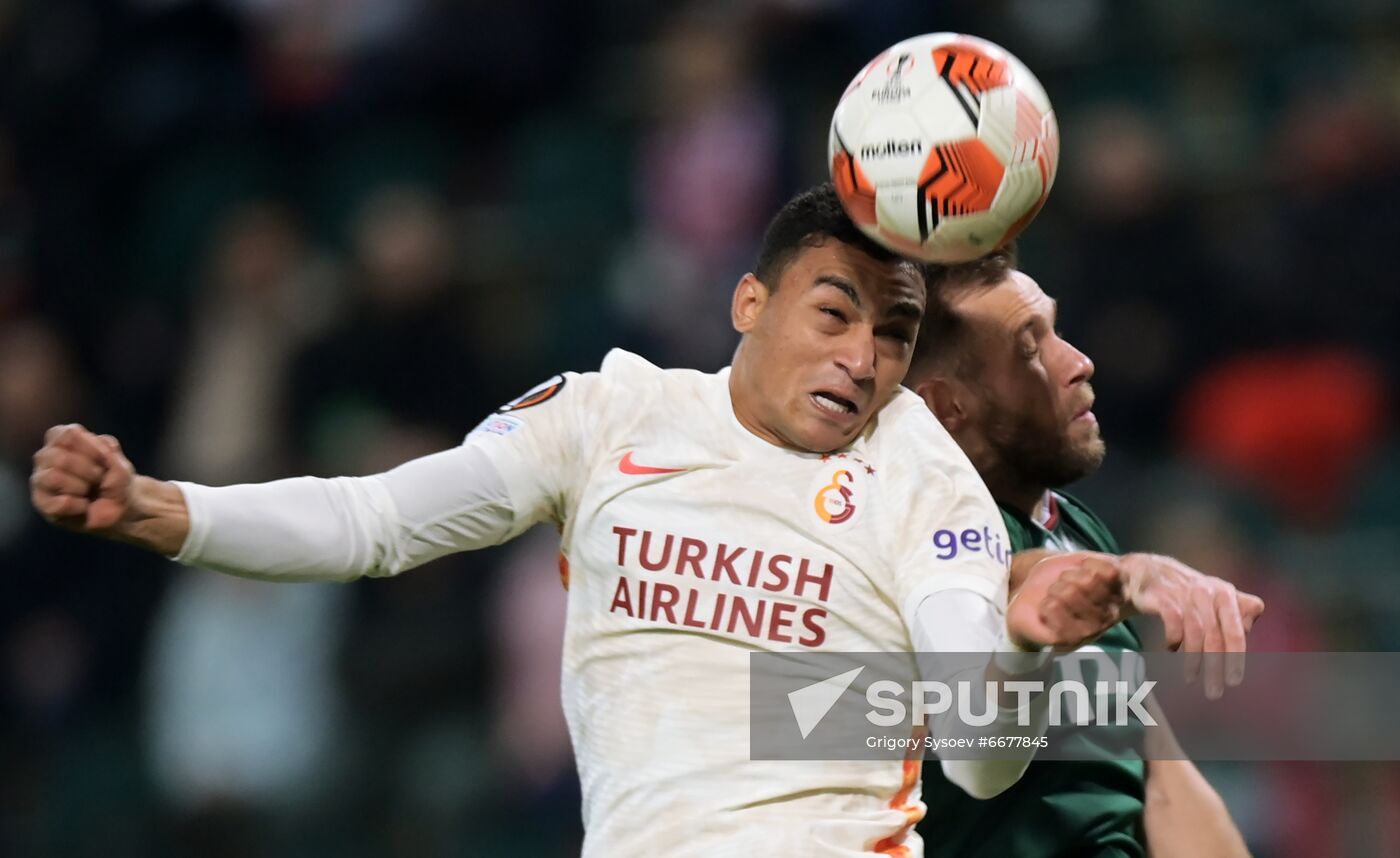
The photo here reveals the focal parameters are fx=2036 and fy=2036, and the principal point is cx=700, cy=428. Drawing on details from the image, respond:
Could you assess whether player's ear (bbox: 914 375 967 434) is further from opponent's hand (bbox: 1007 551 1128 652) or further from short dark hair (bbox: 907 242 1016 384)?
opponent's hand (bbox: 1007 551 1128 652)

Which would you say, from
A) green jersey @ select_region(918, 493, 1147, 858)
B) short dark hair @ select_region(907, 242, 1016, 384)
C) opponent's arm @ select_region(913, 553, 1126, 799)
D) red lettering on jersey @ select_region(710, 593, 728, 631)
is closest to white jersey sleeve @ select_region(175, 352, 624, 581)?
red lettering on jersey @ select_region(710, 593, 728, 631)

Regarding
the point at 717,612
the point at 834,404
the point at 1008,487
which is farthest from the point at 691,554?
the point at 1008,487

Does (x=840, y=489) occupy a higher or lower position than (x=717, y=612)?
higher

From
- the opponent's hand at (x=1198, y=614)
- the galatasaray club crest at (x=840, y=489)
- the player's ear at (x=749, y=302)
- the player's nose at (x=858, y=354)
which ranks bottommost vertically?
the opponent's hand at (x=1198, y=614)

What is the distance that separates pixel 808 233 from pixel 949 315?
74 cm

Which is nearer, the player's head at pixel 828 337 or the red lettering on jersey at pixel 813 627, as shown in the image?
the red lettering on jersey at pixel 813 627

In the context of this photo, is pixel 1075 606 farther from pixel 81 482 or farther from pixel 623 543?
pixel 81 482

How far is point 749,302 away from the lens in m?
4.12

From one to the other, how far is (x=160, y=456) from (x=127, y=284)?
1411 mm

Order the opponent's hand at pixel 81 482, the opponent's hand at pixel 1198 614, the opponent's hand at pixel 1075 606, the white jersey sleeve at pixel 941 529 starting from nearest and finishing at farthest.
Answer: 1. the opponent's hand at pixel 1198 614
2. the opponent's hand at pixel 1075 606
3. the opponent's hand at pixel 81 482
4. the white jersey sleeve at pixel 941 529

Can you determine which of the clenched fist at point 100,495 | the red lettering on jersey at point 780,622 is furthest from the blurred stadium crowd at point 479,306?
the clenched fist at point 100,495

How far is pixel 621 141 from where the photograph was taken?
32.4 ft

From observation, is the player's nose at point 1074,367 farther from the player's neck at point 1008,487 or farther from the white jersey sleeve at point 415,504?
the white jersey sleeve at point 415,504

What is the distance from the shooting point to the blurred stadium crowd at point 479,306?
736 cm
